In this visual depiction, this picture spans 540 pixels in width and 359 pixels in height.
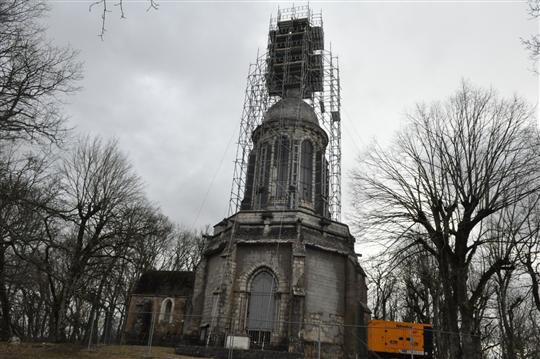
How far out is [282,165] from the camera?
27.8m

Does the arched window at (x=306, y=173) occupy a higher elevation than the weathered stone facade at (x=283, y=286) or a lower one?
higher

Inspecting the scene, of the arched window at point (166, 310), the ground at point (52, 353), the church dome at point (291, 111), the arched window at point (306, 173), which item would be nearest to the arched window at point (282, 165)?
the arched window at point (306, 173)

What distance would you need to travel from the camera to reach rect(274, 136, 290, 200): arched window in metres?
27.1

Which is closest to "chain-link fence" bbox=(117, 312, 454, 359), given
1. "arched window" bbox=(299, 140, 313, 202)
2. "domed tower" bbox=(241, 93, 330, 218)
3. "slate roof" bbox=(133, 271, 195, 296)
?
"slate roof" bbox=(133, 271, 195, 296)

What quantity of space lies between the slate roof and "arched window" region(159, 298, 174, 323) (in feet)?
1.65

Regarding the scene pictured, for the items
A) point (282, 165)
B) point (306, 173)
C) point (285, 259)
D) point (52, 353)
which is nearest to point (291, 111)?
point (282, 165)

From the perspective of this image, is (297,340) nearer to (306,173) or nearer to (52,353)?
(52,353)

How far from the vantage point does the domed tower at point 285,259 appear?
19.8m

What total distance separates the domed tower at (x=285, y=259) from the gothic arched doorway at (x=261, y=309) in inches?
1.9

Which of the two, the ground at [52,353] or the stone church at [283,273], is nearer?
the ground at [52,353]

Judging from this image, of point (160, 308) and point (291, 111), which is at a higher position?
point (291, 111)

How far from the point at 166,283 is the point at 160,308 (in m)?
1.82

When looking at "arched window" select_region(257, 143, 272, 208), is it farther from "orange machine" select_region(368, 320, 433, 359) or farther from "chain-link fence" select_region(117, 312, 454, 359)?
"orange machine" select_region(368, 320, 433, 359)

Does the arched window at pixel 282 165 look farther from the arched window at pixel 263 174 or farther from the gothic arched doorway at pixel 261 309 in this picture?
the gothic arched doorway at pixel 261 309
